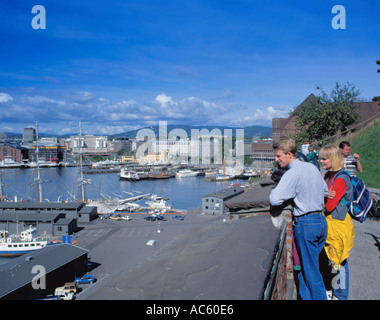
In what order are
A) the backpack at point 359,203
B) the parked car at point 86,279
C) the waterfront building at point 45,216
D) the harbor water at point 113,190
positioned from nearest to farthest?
the backpack at point 359,203, the parked car at point 86,279, the waterfront building at point 45,216, the harbor water at point 113,190

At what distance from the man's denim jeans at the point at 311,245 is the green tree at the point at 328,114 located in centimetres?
1538

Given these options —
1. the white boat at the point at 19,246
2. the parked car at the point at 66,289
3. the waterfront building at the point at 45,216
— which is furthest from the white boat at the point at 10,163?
the parked car at the point at 66,289

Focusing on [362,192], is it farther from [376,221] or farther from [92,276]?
[92,276]

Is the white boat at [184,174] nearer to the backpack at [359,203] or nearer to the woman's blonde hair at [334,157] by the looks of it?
the backpack at [359,203]

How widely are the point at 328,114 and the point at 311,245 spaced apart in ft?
53.3

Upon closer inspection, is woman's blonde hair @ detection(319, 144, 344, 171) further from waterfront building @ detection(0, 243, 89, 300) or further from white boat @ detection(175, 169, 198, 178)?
white boat @ detection(175, 169, 198, 178)

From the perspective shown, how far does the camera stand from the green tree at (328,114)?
54.3 ft

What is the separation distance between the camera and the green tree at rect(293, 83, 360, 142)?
54.3 ft

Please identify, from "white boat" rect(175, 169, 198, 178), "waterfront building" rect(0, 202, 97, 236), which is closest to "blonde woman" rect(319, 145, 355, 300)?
"waterfront building" rect(0, 202, 97, 236)

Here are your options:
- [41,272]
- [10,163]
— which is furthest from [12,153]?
[41,272]

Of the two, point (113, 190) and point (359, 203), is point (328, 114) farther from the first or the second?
point (113, 190)

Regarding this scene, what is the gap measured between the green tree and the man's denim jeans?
15384mm

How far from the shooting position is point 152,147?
120000 mm
